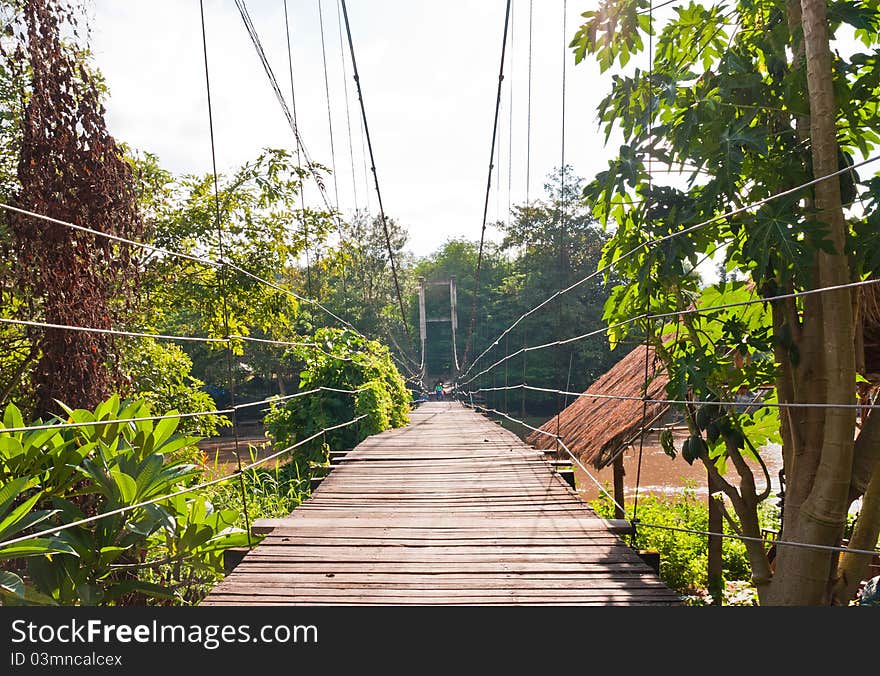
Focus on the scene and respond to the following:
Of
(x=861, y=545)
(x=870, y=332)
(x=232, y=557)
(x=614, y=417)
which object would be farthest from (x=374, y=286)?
(x=861, y=545)

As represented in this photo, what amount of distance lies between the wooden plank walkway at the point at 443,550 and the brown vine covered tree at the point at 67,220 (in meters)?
1.35

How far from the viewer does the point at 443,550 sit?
1679mm

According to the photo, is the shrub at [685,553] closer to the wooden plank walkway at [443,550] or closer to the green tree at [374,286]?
the wooden plank walkway at [443,550]

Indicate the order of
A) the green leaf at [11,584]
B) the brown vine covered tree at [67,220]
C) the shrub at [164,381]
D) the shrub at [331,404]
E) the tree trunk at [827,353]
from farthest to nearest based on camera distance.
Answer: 1. the shrub at [164,381]
2. the shrub at [331,404]
3. the brown vine covered tree at [67,220]
4. the tree trunk at [827,353]
5. the green leaf at [11,584]

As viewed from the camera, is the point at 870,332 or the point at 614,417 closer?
the point at 870,332

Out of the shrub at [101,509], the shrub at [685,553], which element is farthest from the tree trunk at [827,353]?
the shrub at [685,553]

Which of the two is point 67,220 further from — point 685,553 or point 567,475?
point 685,553

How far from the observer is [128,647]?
977mm

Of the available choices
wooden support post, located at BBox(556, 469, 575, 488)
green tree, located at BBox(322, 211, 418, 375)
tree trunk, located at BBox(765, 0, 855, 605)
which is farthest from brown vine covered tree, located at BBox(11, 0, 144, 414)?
green tree, located at BBox(322, 211, 418, 375)

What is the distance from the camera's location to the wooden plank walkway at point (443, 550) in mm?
1371

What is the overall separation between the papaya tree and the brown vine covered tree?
2.42 metres

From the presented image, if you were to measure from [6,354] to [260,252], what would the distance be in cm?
351

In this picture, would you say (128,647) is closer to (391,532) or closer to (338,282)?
(391,532)

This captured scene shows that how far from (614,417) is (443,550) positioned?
183 centimetres
